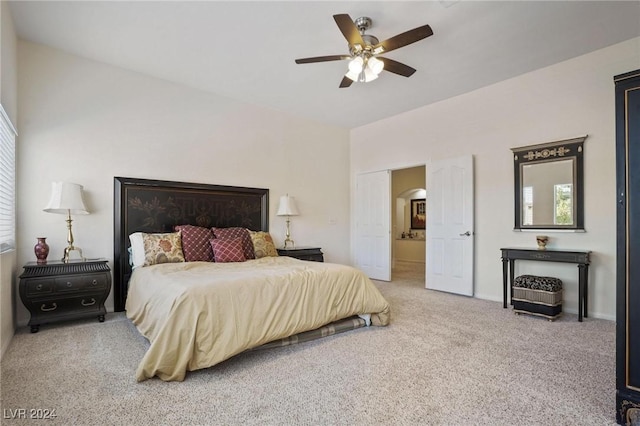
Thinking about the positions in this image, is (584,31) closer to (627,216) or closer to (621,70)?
(621,70)

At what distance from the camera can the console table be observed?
342cm

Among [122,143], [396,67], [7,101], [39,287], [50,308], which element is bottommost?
[50,308]

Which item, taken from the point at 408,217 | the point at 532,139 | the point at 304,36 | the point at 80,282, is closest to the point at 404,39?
the point at 304,36

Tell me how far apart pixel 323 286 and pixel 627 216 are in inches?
82.2

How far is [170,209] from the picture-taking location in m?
4.21

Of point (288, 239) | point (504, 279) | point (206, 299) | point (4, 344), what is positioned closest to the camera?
point (206, 299)

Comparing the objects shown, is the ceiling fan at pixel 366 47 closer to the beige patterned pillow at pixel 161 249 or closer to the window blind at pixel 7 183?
the beige patterned pillow at pixel 161 249

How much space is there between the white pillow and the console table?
4.24 metres

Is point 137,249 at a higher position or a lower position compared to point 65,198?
lower

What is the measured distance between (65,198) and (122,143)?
99cm

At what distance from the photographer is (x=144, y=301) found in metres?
2.78

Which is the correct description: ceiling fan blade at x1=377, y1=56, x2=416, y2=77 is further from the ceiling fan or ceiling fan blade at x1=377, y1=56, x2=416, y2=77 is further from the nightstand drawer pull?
the nightstand drawer pull

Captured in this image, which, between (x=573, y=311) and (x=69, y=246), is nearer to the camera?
(x=69, y=246)

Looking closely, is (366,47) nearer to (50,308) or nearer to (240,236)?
(240,236)
